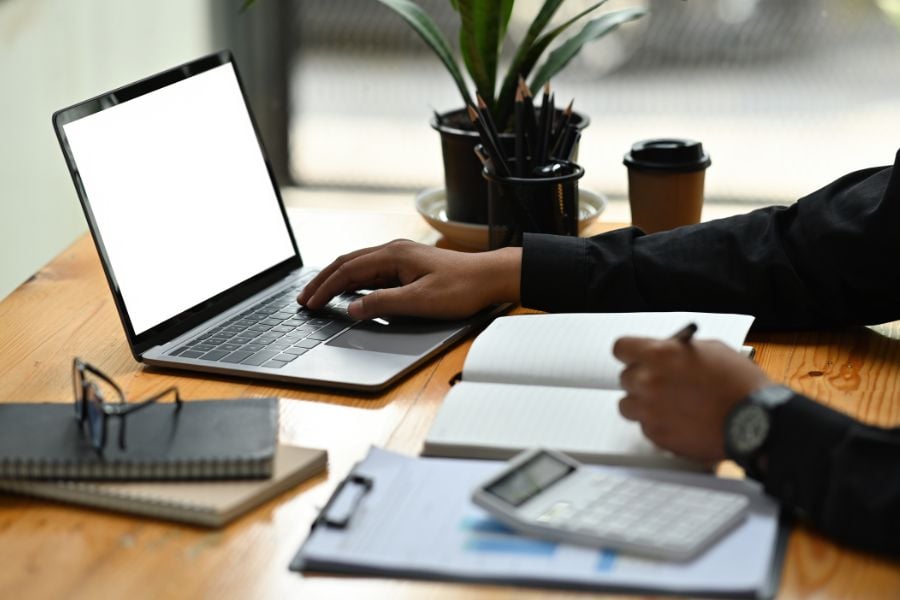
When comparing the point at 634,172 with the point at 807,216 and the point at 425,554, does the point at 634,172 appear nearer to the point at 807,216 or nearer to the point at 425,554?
the point at 807,216

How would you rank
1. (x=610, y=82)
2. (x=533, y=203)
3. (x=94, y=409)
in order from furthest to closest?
(x=610, y=82)
(x=533, y=203)
(x=94, y=409)

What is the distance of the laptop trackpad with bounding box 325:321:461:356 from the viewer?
108 cm

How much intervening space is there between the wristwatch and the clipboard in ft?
0.07

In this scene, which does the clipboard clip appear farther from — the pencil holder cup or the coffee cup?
the coffee cup

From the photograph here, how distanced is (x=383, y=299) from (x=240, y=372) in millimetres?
167

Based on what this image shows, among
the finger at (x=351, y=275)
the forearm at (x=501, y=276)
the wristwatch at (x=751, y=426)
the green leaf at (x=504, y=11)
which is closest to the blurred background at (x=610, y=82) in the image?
the green leaf at (x=504, y=11)

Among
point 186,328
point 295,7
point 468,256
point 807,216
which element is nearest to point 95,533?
point 186,328

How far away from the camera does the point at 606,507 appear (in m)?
0.74

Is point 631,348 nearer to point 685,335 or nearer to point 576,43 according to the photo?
point 685,335

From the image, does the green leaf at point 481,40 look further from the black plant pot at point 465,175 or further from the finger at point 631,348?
the finger at point 631,348

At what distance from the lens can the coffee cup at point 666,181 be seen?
4.48 ft

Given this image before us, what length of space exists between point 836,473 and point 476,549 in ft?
0.80

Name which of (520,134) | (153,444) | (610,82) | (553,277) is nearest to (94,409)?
(153,444)

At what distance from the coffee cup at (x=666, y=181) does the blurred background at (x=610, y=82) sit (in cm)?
102
